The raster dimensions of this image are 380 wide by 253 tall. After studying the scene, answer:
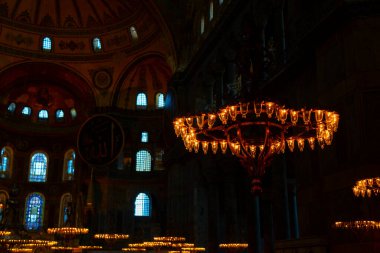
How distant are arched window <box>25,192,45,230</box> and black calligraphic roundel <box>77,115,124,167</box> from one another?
12552 millimetres

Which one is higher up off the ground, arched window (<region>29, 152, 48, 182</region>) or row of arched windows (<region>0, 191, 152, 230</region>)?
arched window (<region>29, 152, 48, 182</region>)

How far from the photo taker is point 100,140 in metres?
23.0

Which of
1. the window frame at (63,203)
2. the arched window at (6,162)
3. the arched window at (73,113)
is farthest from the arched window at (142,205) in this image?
the arched window at (6,162)

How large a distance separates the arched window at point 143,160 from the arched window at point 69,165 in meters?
5.84

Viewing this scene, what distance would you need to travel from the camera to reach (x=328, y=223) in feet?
35.2

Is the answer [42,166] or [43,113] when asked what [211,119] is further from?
[42,166]

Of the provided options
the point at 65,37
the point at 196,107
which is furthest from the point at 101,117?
the point at 65,37

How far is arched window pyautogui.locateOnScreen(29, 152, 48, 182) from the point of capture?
33969 mm

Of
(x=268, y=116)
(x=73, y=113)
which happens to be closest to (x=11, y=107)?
(x=73, y=113)

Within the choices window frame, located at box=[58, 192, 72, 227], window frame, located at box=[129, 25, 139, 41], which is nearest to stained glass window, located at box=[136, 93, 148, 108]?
window frame, located at box=[129, 25, 139, 41]

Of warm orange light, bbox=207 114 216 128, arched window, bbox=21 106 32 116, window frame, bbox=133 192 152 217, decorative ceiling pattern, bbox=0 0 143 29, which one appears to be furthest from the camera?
arched window, bbox=21 106 32 116

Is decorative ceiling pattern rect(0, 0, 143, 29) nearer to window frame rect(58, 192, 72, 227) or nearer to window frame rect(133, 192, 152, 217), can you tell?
window frame rect(133, 192, 152, 217)

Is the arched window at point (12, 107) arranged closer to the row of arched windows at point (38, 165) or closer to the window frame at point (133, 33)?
the row of arched windows at point (38, 165)

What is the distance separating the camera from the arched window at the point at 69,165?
3428 cm
